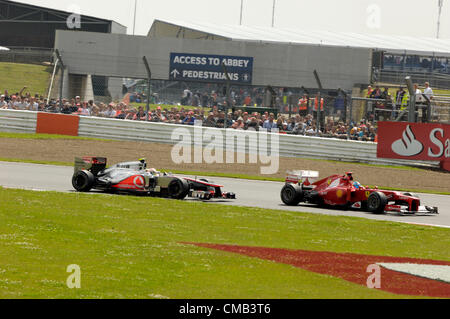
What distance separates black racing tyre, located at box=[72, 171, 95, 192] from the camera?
52.8 ft

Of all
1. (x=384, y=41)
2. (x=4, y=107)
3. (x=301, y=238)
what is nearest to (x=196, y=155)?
(x=4, y=107)

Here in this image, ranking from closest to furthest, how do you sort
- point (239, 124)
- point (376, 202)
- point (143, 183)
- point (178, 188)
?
point (376, 202)
point (178, 188)
point (143, 183)
point (239, 124)

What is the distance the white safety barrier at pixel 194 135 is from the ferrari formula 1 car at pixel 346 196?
7695 mm

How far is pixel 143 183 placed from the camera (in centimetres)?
1603

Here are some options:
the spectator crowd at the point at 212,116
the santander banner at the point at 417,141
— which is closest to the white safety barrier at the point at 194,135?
the santander banner at the point at 417,141

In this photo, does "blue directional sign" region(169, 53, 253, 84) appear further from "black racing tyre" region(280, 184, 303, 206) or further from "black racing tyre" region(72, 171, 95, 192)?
"black racing tyre" region(72, 171, 95, 192)

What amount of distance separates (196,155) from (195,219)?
11.3 m

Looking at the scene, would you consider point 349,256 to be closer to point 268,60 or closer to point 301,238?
point 301,238

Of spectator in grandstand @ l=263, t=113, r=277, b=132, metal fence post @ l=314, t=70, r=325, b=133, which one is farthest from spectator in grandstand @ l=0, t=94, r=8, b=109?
metal fence post @ l=314, t=70, r=325, b=133

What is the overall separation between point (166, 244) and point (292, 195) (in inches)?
249

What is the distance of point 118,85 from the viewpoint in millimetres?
32594

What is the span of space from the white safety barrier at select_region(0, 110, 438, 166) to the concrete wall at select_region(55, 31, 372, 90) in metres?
5.97

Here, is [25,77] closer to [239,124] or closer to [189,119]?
[189,119]

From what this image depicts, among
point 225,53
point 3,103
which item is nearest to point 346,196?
point 3,103
